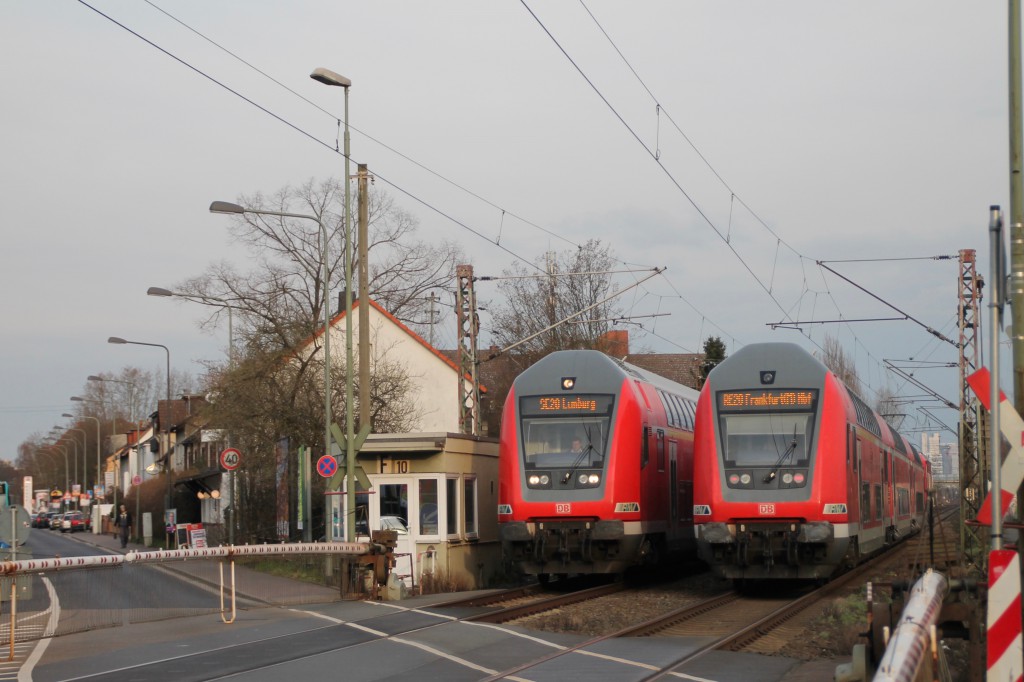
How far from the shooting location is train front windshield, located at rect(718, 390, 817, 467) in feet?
63.4

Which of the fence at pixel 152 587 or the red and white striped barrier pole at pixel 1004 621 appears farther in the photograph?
the fence at pixel 152 587

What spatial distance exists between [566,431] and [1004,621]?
12911 mm

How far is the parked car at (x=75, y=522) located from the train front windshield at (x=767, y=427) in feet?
246

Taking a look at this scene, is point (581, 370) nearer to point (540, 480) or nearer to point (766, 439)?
point (540, 480)

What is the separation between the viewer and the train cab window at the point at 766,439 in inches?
760

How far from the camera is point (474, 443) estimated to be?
23.7 metres

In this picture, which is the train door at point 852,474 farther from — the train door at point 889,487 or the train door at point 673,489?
the train door at point 889,487

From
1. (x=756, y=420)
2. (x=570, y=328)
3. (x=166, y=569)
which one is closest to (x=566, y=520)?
(x=756, y=420)

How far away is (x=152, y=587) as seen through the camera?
17047 mm

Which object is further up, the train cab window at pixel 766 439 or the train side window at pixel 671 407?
the train side window at pixel 671 407

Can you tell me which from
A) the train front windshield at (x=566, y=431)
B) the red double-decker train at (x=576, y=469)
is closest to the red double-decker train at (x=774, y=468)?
the red double-decker train at (x=576, y=469)

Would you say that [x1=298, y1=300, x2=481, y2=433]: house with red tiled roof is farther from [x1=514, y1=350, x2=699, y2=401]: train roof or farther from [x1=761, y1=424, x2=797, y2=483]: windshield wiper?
[x1=761, y1=424, x2=797, y2=483]: windshield wiper

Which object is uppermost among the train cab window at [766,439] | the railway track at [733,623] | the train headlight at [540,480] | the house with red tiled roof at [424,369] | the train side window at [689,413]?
the house with red tiled roof at [424,369]

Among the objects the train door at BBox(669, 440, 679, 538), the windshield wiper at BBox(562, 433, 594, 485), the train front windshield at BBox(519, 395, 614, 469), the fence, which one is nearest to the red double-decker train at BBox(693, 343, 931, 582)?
the train front windshield at BBox(519, 395, 614, 469)
